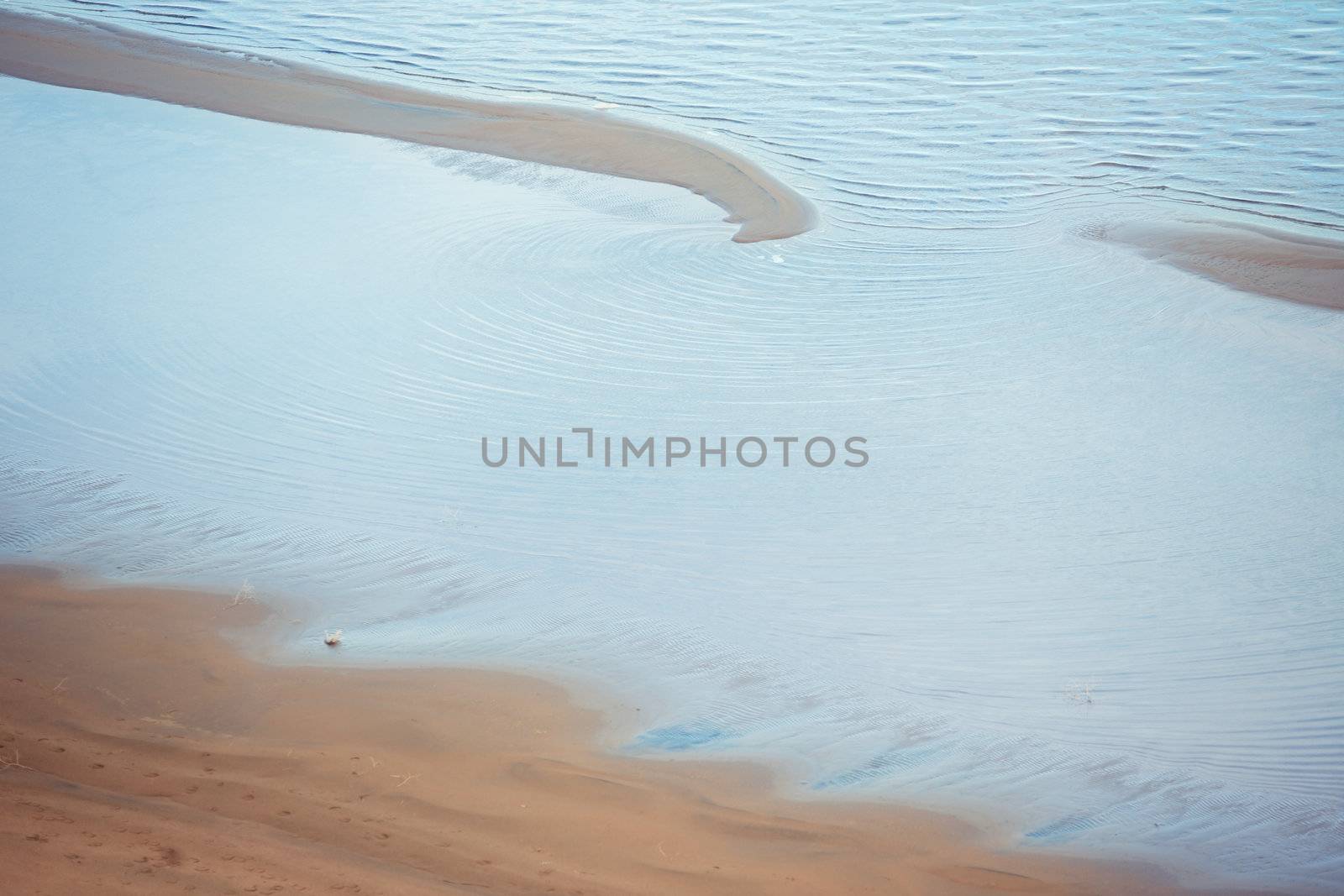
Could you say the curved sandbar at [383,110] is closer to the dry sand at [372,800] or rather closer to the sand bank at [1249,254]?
the sand bank at [1249,254]

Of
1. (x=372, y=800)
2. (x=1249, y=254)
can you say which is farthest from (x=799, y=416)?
(x=1249, y=254)

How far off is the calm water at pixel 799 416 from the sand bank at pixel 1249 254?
0.42ft

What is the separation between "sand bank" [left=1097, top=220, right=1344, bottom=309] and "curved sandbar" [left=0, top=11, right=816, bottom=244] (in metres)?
1.65

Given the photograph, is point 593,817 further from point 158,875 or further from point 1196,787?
point 1196,787

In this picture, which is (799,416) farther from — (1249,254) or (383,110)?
(383,110)

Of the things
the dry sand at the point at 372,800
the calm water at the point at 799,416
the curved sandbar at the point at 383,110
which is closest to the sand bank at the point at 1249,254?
the calm water at the point at 799,416

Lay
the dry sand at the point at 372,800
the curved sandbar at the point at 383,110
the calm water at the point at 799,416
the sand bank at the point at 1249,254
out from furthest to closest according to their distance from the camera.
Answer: the curved sandbar at the point at 383,110 < the sand bank at the point at 1249,254 < the calm water at the point at 799,416 < the dry sand at the point at 372,800

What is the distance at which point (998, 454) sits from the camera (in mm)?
4551

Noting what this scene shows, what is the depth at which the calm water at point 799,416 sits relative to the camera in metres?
3.46

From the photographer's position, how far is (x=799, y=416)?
478 centimetres

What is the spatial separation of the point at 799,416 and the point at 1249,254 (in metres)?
2.60

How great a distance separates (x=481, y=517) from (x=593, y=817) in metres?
1.54

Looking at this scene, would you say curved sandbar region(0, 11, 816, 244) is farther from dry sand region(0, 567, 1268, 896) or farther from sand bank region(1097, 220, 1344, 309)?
dry sand region(0, 567, 1268, 896)

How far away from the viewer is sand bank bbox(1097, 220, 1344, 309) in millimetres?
5672
